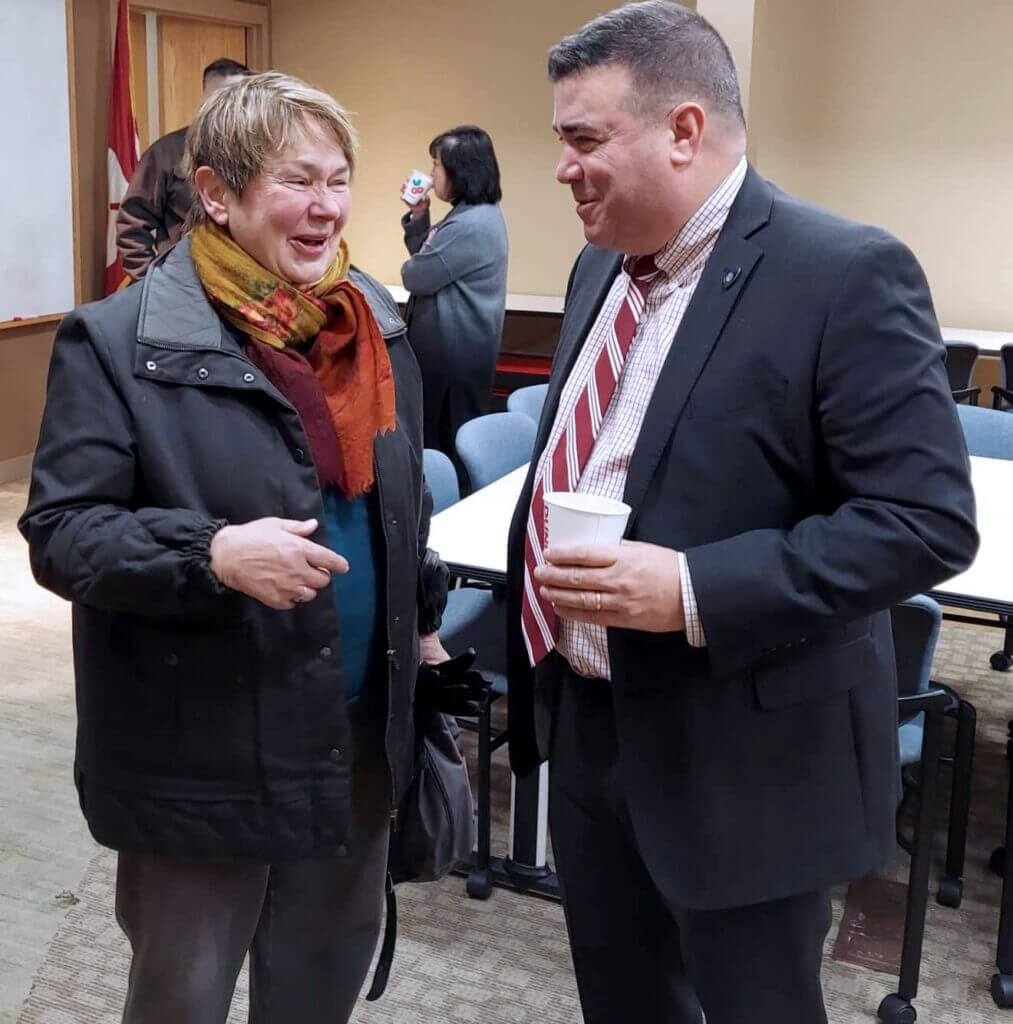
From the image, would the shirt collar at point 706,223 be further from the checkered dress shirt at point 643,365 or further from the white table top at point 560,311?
the white table top at point 560,311

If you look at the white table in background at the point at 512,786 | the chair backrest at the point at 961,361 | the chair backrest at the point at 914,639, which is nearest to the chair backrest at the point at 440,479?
the white table in background at the point at 512,786

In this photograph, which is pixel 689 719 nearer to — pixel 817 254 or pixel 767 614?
pixel 767 614

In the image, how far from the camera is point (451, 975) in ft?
7.98

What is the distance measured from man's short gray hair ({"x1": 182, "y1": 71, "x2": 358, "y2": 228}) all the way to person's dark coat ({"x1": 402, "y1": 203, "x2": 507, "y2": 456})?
322 centimetres

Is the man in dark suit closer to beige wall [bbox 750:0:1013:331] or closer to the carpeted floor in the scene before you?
the carpeted floor

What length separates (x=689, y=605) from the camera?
4.11 ft

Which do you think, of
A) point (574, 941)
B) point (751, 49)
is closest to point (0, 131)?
point (751, 49)

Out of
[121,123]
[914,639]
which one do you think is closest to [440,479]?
[914,639]

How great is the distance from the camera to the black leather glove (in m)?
1.75

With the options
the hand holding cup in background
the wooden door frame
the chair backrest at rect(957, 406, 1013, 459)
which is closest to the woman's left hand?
the chair backrest at rect(957, 406, 1013, 459)

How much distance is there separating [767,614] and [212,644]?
0.67 meters

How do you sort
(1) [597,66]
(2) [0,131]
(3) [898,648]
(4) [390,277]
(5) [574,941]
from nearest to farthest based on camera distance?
(1) [597,66], (5) [574,941], (3) [898,648], (2) [0,131], (4) [390,277]

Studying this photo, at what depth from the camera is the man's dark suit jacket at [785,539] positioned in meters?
1.22

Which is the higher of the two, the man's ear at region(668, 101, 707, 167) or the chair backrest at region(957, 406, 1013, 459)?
the man's ear at region(668, 101, 707, 167)
